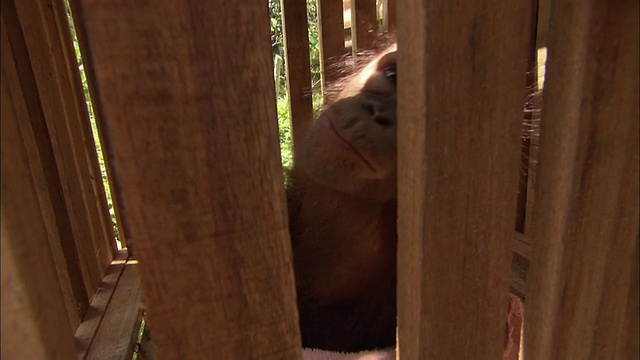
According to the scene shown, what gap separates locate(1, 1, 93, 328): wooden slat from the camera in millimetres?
1078

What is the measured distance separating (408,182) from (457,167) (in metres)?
0.06

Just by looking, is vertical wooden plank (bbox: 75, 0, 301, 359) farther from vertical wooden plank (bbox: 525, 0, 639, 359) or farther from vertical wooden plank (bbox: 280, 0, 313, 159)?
vertical wooden plank (bbox: 280, 0, 313, 159)

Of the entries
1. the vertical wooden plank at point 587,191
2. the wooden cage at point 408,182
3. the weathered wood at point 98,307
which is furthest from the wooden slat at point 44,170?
the vertical wooden plank at point 587,191

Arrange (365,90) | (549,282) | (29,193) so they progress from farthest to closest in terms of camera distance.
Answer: (365,90) < (549,282) < (29,193)

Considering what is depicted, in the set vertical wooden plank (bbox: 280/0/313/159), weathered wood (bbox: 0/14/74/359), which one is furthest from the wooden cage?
vertical wooden plank (bbox: 280/0/313/159)

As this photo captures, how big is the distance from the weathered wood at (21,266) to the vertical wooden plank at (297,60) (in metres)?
1.83

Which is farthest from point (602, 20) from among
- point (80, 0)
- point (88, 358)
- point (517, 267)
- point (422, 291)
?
point (517, 267)

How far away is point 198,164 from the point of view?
0.50 metres

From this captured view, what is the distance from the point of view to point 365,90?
1217mm

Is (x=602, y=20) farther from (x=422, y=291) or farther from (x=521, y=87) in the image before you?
(x=422, y=291)

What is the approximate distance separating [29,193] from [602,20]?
644 millimetres

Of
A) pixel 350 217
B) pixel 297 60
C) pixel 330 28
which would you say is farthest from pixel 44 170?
pixel 330 28

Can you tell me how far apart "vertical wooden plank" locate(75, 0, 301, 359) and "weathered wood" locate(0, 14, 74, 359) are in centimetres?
8

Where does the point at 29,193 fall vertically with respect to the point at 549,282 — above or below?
above
